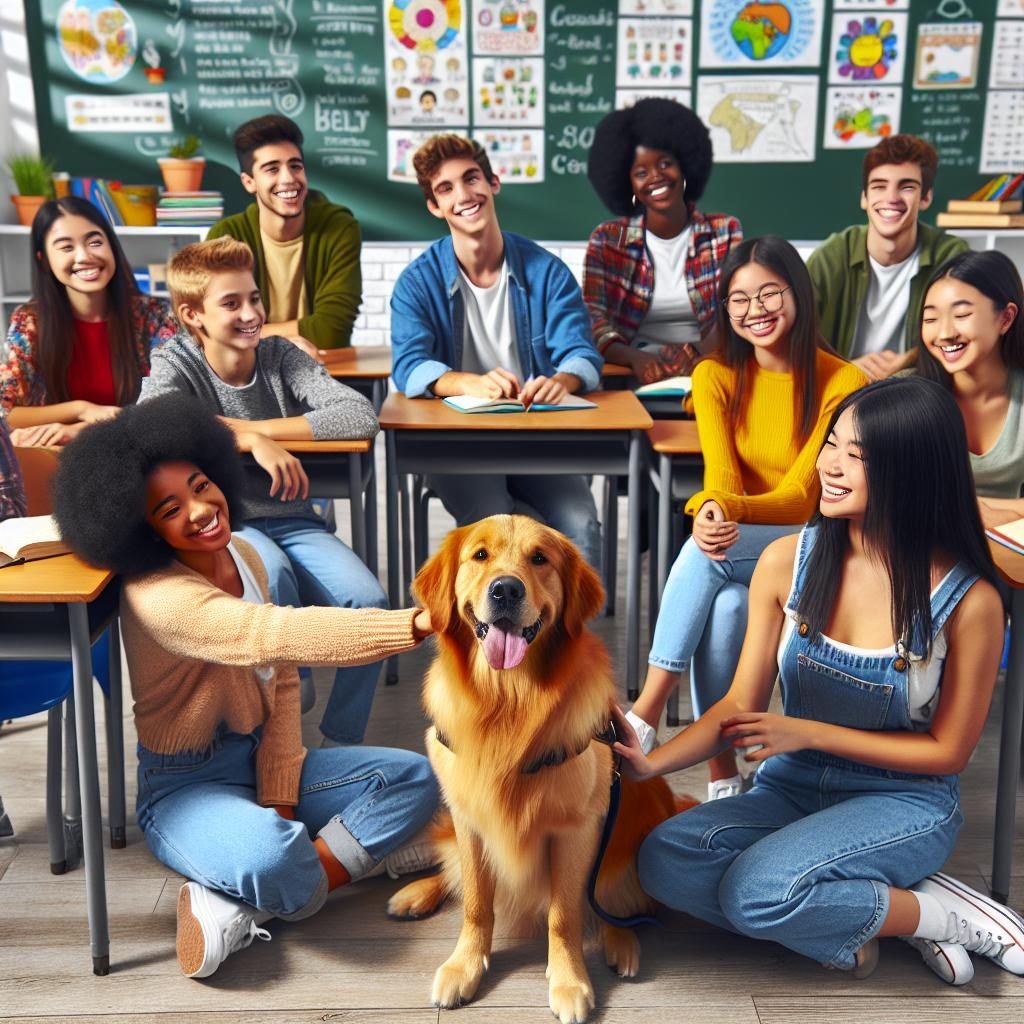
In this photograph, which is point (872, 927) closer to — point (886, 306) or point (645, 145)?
point (886, 306)

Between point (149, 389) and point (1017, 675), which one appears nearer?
point (1017, 675)

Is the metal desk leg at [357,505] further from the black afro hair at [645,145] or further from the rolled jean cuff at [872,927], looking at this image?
the black afro hair at [645,145]

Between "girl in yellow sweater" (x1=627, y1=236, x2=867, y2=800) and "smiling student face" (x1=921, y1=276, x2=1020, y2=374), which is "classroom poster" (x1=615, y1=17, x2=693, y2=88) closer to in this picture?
"girl in yellow sweater" (x1=627, y1=236, x2=867, y2=800)

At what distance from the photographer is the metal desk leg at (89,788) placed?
5.86 feet

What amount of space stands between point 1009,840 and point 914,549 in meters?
0.70

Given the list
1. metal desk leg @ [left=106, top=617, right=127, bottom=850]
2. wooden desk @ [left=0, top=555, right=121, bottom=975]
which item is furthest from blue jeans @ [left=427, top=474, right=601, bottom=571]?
wooden desk @ [left=0, top=555, right=121, bottom=975]

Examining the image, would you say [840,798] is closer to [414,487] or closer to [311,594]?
[311,594]

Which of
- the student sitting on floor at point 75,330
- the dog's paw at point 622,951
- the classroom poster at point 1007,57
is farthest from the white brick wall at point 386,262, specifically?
the dog's paw at point 622,951

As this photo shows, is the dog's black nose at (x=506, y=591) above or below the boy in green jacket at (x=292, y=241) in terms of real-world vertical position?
below

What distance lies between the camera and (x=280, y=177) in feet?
12.0

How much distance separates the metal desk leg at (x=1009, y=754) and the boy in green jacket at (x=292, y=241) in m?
2.41

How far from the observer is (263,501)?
2.73 metres

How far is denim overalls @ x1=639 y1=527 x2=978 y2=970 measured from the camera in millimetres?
1772

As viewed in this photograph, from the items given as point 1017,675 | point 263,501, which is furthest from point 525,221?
point 1017,675
